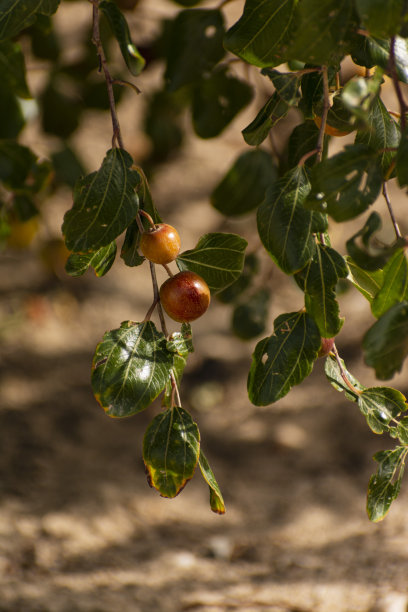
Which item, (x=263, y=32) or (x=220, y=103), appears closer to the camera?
(x=263, y=32)

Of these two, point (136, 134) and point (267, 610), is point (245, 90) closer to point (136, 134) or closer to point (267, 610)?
point (267, 610)

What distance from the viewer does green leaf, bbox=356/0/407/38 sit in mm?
591

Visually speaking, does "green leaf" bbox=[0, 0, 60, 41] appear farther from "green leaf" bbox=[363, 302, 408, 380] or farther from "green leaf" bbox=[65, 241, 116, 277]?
"green leaf" bbox=[363, 302, 408, 380]

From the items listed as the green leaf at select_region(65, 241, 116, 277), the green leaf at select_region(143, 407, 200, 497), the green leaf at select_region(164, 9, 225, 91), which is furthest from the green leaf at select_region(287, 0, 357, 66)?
the green leaf at select_region(164, 9, 225, 91)

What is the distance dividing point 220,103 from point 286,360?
2.30 feet

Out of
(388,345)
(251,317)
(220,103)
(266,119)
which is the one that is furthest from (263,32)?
(251,317)

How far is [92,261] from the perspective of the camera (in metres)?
0.81

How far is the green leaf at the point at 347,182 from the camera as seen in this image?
657 millimetres

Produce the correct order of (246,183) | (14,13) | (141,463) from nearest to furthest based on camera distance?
(14,13), (246,183), (141,463)

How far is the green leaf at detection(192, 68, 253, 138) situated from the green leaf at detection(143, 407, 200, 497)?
2.32 ft

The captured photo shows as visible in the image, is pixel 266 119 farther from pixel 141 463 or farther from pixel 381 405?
pixel 141 463

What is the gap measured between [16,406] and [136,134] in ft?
4.67

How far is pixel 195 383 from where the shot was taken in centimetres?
225

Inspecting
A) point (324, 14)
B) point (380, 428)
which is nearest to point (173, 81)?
point (324, 14)
